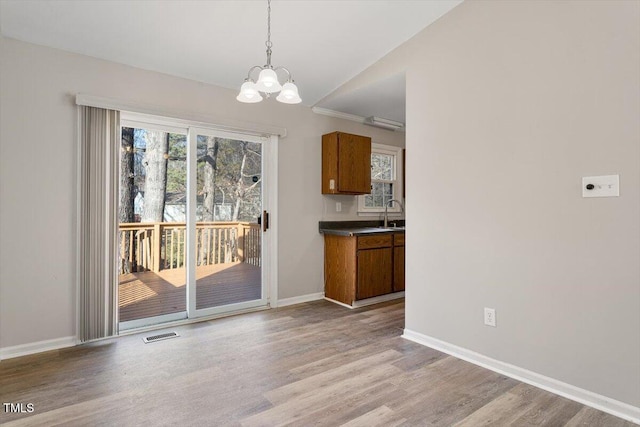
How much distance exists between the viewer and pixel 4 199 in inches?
102

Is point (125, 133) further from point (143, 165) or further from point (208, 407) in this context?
point (208, 407)

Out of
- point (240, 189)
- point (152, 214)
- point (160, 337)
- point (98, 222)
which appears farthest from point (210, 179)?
point (160, 337)

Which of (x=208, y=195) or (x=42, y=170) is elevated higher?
(x=42, y=170)

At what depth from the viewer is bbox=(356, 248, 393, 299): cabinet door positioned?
4.05m

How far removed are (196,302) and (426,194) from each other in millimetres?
2580

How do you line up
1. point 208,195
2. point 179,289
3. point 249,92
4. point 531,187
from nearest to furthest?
1. point 249,92
2. point 531,187
3. point 208,195
4. point 179,289

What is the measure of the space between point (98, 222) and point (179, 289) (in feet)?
4.49

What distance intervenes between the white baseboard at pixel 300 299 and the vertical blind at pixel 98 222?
5.71ft

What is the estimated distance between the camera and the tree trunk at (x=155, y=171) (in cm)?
355

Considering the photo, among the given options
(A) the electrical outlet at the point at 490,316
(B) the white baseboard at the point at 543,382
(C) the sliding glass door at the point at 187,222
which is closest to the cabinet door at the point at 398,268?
(B) the white baseboard at the point at 543,382

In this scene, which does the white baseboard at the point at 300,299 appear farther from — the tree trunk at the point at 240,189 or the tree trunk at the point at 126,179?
the tree trunk at the point at 126,179

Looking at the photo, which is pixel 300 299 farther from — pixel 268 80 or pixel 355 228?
pixel 268 80

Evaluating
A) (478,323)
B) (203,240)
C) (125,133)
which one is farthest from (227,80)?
(478,323)

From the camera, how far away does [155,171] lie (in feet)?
11.8
